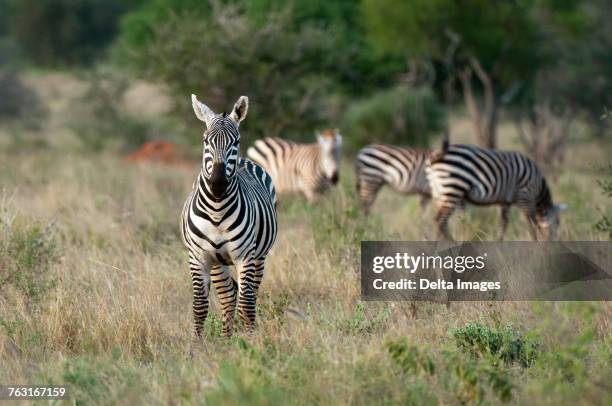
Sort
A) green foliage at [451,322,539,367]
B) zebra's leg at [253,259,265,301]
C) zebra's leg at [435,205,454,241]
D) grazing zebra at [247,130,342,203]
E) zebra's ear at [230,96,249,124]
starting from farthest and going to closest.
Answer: grazing zebra at [247,130,342,203] → zebra's leg at [435,205,454,241] → zebra's leg at [253,259,265,301] → zebra's ear at [230,96,249,124] → green foliage at [451,322,539,367]

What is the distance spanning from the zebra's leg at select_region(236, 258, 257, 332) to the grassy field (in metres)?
0.16

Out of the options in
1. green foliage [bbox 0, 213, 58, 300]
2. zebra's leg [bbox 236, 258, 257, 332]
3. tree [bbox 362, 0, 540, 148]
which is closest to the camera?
zebra's leg [bbox 236, 258, 257, 332]

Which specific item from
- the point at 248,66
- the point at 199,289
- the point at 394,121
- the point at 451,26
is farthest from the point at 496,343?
the point at 451,26

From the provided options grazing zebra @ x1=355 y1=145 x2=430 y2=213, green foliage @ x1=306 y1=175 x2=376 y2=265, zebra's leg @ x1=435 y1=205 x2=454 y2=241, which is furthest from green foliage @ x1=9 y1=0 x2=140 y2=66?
green foliage @ x1=306 y1=175 x2=376 y2=265

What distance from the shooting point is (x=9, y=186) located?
38.6 feet

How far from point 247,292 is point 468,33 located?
18.8 meters

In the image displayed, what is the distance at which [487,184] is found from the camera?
10.4m

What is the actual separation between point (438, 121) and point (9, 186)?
12.7 metres

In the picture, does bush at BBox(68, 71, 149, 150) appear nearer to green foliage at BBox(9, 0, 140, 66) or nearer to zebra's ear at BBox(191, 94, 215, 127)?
zebra's ear at BBox(191, 94, 215, 127)

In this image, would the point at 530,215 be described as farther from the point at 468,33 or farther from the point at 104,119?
the point at 104,119

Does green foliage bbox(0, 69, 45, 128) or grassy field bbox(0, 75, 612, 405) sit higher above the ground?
green foliage bbox(0, 69, 45, 128)

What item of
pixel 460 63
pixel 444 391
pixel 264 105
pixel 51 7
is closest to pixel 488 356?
pixel 444 391

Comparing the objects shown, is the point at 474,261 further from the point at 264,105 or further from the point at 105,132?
the point at 105,132

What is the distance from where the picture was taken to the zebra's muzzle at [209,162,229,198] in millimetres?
5559
